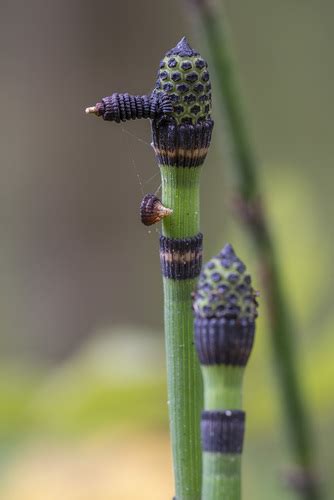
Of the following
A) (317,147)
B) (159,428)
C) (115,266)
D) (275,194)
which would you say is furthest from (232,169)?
(115,266)

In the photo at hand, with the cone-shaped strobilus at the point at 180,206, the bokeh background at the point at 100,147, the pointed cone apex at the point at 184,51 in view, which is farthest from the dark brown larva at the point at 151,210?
the bokeh background at the point at 100,147

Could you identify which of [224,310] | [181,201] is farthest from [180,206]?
[224,310]

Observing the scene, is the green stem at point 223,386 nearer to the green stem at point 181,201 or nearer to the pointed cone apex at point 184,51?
the green stem at point 181,201

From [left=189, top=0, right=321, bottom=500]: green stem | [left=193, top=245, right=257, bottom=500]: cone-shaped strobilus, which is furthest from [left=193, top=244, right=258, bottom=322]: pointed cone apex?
[left=189, top=0, right=321, bottom=500]: green stem

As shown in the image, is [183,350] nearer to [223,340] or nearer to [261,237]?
[223,340]

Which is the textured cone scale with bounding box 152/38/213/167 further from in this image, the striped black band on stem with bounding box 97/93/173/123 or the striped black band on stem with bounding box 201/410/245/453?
the striped black band on stem with bounding box 201/410/245/453

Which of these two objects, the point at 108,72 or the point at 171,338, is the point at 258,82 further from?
Answer: the point at 171,338
